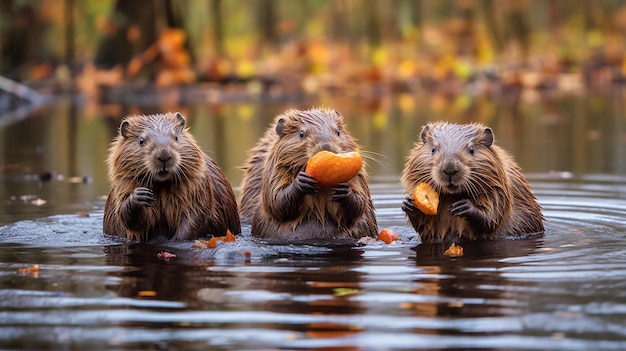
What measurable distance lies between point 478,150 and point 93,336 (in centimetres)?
366

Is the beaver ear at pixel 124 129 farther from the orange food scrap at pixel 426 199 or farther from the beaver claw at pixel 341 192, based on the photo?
the orange food scrap at pixel 426 199

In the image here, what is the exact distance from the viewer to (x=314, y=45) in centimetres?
3603

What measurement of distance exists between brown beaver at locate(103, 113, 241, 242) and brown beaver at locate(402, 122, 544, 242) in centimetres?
143

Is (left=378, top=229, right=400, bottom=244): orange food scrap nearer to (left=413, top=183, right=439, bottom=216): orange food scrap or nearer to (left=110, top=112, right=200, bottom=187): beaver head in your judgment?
(left=413, top=183, right=439, bottom=216): orange food scrap

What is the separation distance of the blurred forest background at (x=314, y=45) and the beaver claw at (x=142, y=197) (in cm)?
1891

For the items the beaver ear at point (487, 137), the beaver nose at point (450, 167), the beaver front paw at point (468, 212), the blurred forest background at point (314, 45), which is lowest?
the beaver front paw at point (468, 212)

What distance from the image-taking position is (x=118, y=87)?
28.6 m

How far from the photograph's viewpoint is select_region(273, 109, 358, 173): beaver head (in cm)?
802

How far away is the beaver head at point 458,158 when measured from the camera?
7898 millimetres

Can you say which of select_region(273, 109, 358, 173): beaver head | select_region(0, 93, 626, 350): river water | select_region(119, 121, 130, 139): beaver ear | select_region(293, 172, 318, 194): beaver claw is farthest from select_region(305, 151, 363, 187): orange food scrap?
select_region(119, 121, 130, 139): beaver ear

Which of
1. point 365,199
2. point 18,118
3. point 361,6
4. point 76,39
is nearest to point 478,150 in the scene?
point 365,199

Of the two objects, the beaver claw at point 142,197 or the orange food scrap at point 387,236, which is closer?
the beaver claw at point 142,197

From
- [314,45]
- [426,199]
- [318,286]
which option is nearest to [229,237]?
[426,199]

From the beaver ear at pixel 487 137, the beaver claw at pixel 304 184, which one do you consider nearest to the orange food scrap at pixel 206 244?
the beaver claw at pixel 304 184
